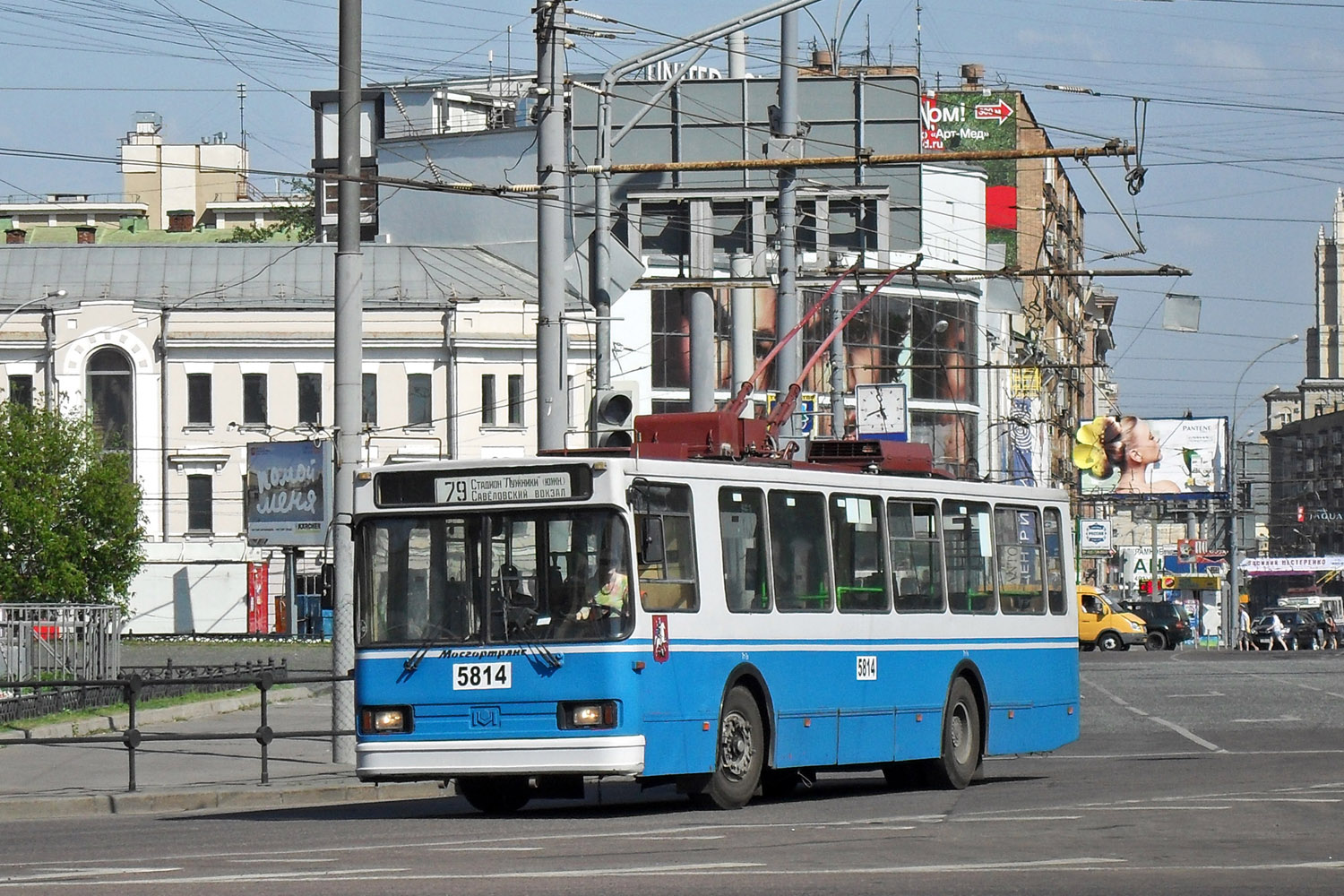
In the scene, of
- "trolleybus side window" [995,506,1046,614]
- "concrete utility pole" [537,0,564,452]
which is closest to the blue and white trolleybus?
"trolleybus side window" [995,506,1046,614]

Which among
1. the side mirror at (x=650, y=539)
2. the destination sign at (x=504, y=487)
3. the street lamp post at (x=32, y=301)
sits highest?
the street lamp post at (x=32, y=301)

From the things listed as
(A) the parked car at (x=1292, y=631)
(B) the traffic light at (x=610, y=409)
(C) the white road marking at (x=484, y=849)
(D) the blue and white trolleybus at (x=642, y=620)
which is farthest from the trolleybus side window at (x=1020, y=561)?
(A) the parked car at (x=1292, y=631)

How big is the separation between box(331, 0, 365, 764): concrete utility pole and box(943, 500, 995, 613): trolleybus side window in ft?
17.0

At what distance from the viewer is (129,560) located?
57.9 m

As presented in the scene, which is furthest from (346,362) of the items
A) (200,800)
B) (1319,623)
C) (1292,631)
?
(1319,623)

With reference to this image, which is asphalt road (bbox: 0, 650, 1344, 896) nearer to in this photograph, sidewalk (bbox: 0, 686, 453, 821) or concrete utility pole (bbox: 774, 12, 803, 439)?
sidewalk (bbox: 0, 686, 453, 821)

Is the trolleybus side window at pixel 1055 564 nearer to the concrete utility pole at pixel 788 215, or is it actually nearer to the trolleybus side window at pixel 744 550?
the trolleybus side window at pixel 744 550

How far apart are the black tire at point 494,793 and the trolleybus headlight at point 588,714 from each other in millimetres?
1325

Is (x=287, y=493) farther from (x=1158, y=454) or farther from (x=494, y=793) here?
(x=494, y=793)

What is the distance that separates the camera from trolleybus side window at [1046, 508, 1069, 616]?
19.8 m

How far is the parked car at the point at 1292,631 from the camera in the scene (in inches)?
2896

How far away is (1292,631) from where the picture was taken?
74.1 metres

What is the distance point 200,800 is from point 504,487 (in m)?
4.36

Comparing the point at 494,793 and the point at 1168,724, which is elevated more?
the point at 494,793
